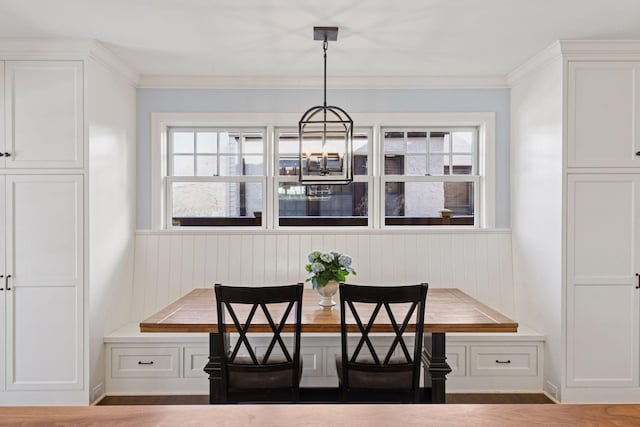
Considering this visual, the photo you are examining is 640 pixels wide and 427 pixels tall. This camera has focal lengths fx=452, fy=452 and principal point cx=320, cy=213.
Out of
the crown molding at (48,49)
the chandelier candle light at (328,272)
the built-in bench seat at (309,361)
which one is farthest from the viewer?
the built-in bench seat at (309,361)

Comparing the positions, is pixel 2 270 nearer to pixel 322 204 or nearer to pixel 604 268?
pixel 322 204

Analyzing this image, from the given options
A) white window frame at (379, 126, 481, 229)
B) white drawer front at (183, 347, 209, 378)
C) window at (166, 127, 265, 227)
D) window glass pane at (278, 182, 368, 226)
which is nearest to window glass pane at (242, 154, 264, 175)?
window at (166, 127, 265, 227)

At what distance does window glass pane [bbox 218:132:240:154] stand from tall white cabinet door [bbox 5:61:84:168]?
1216 millimetres

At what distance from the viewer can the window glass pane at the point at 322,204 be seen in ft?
13.2

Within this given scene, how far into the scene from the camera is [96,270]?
320 centimetres

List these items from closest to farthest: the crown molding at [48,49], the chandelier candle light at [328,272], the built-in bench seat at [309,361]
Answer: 1. the chandelier candle light at [328,272]
2. the crown molding at [48,49]
3. the built-in bench seat at [309,361]

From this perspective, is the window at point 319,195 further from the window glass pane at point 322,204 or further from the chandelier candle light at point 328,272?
the chandelier candle light at point 328,272

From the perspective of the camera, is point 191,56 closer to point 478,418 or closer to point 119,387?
point 119,387

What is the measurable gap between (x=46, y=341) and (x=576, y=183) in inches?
149

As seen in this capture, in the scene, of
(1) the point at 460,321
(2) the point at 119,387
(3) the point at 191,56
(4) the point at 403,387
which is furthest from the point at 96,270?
(1) the point at 460,321

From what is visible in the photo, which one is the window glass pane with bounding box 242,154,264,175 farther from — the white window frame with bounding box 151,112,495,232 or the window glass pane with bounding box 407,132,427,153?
the window glass pane with bounding box 407,132,427,153

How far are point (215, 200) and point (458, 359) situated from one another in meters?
2.42

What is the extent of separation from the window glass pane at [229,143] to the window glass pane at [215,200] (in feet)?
0.96

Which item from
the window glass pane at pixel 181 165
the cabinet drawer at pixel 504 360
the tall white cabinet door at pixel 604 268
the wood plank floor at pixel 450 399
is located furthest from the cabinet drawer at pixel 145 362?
the tall white cabinet door at pixel 604 268
